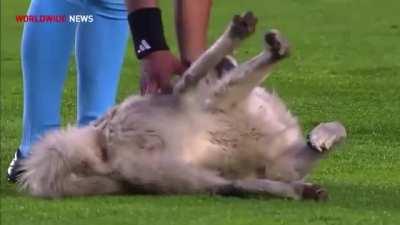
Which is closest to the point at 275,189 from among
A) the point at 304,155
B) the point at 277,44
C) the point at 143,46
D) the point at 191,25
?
the point at 304,155

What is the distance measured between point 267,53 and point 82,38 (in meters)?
1.27

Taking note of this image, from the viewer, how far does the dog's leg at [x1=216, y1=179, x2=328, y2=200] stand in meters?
4.05

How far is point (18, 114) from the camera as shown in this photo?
6.91 metres

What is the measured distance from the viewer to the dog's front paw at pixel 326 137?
431 cm

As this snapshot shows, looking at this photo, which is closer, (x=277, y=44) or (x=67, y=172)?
(x=277, y=44)

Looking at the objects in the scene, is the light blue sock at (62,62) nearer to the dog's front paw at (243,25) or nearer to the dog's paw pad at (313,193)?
the dog's front paw at (243,25)

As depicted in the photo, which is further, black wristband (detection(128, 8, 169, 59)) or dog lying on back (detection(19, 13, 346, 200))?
black wristband (detection(128, 8, 169, 59))

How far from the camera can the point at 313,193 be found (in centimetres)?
404

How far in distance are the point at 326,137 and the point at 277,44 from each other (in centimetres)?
40

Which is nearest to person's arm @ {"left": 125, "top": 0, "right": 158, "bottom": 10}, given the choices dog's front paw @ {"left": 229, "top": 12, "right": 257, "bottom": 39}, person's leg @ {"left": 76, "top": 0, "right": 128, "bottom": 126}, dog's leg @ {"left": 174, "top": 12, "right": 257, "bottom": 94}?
dog's leg @ {"left": 174, "top": 12, "right": 257, "bottom": 94}

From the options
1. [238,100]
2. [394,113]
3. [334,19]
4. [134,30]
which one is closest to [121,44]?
[134,30]

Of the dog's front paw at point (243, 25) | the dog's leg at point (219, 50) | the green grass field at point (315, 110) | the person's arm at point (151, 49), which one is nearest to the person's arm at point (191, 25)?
the person's arm at point (151, 49)

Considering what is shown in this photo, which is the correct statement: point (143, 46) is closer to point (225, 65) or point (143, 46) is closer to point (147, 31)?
point (147, 31)

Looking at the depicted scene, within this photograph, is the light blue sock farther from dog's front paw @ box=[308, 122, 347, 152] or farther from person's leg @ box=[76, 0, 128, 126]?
dog's front paw @ box=[308, 122, 347, 152]
